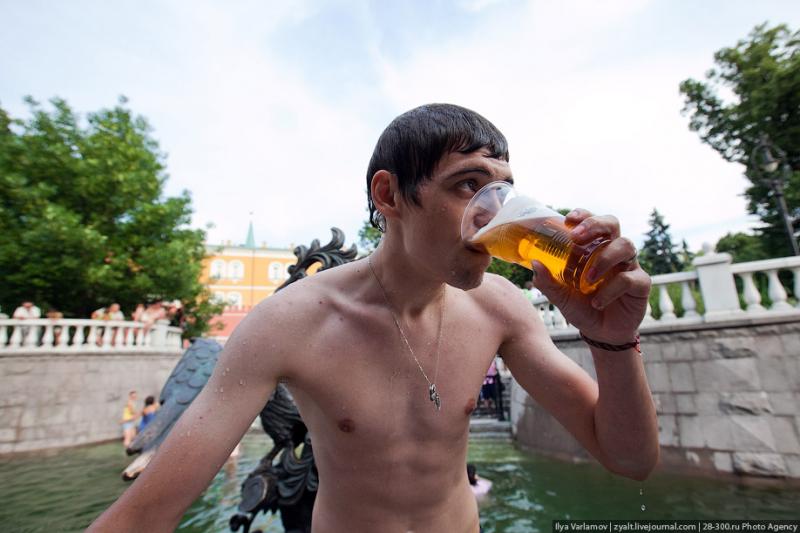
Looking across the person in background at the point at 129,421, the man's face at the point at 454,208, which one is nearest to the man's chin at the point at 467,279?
the man's face at the point at 454,208

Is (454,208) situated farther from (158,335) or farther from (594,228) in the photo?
(158,335)

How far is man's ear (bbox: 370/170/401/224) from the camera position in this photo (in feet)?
4.34

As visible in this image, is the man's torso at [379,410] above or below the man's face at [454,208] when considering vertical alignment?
below

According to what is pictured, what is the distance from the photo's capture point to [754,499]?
4.12m

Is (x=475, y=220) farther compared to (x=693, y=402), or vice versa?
(x=693, y=402)

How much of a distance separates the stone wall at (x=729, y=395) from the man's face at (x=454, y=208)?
5.50 metres

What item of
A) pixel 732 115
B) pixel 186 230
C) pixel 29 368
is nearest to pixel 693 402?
pixel 29 368

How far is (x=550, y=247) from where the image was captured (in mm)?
904

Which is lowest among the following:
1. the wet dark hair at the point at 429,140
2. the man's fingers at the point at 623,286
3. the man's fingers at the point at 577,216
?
the man's fingers at the point at 623,286

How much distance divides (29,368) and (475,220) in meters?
11.5

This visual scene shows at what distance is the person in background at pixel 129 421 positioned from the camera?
27.7 ft

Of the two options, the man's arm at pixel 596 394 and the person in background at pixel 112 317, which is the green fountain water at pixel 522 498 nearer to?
the man's arm at pixel 596 394

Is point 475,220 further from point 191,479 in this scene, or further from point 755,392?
point 755,392

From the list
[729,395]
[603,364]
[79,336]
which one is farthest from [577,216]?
[79,336]
